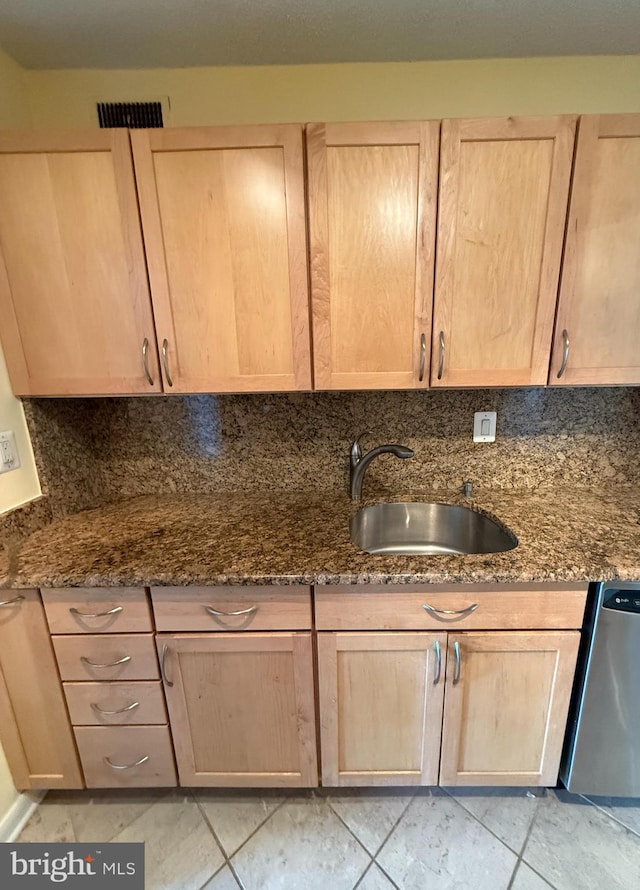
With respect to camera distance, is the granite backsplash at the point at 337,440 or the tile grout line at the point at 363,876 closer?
the tile grout line at the point at 363,876

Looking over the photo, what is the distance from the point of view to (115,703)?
1.18m

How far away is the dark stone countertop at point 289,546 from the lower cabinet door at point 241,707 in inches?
8.8

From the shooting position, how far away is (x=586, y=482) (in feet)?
5.21

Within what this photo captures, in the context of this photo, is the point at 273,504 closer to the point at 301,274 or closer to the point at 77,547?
the point at 77,547

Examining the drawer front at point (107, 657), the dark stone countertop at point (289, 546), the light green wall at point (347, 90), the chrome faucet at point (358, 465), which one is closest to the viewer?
the dark stone countertop at point (289, 546)

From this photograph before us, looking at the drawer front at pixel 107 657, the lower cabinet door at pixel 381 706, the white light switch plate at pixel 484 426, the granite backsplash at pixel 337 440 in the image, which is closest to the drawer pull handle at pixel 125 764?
the drawer front at pixel 107 657

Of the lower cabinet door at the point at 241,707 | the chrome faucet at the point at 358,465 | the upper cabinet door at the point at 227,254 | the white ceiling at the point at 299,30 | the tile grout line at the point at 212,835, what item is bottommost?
the tile grout line at the point at 212,835

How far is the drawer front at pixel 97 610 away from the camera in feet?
3.59

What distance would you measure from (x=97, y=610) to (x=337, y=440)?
102cm

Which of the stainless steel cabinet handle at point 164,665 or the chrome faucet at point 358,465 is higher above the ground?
the chrome faucet at point 358,465

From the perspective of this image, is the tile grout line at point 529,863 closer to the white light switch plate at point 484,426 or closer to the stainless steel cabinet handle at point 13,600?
the white light switch plate at point 484,426

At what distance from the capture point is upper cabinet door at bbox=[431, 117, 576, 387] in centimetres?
107

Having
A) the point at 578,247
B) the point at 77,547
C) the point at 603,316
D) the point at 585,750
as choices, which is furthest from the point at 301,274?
the point at 585,750

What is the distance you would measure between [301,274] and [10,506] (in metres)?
1.24
